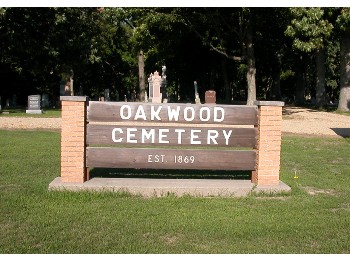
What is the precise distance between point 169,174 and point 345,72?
83.1 feet

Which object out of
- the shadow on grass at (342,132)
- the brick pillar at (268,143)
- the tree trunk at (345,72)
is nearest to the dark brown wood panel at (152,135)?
the brick pillar at (268,143)

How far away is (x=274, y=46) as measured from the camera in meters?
40.2

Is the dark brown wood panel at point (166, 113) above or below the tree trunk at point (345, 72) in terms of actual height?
below

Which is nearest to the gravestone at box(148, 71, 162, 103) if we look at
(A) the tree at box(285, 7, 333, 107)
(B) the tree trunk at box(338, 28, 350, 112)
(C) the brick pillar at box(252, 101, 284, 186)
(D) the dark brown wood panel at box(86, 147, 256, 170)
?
(B) the tree trunk at box(338, 28, 350, 112)

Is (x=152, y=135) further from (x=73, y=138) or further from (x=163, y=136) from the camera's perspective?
(x=73, y=138)

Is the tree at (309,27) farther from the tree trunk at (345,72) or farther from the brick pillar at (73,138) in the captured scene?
the brick pillar at (73,138)

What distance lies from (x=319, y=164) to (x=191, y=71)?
39.2m

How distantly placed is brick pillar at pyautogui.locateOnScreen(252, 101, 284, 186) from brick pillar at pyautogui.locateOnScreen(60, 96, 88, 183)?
8.52 ft

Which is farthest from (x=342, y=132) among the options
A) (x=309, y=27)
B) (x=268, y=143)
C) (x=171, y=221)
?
(x=171, y=221)

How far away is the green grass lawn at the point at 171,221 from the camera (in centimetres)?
446

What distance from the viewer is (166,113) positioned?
7.03 metres

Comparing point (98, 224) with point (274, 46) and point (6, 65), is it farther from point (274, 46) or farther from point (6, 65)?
point (6, 65)

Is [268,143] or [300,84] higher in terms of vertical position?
[300,84]

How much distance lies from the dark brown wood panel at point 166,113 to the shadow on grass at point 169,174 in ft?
4.22
